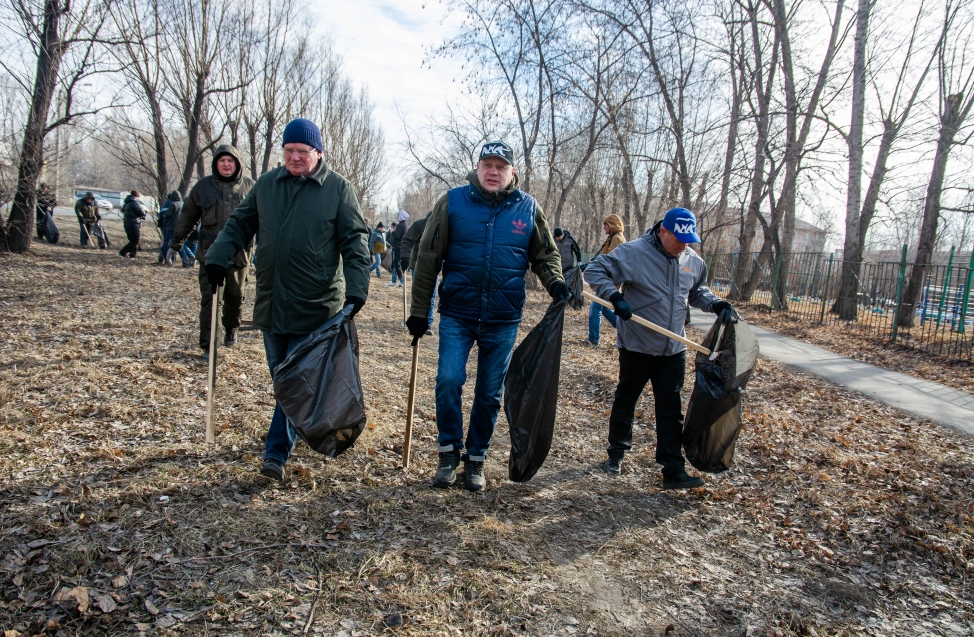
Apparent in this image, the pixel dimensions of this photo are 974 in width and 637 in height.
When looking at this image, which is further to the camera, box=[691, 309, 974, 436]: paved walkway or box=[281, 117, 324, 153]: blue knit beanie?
box=[691, 309, 974, 436]: paved walkway

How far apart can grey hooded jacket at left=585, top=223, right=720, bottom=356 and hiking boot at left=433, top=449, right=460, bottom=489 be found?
1354 mm

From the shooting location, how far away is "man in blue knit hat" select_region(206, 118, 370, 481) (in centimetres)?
321

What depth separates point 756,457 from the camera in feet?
15.8

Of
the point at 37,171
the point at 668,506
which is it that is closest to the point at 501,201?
the point at 668,506

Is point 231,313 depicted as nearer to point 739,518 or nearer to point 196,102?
point 739,518

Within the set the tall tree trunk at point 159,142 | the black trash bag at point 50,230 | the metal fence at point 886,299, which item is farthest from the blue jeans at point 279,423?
the black trash bag at point 50,230

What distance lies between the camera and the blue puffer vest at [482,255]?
3322 millimetres

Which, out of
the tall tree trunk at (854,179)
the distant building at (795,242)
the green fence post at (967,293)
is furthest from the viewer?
the distant building at (795,242)

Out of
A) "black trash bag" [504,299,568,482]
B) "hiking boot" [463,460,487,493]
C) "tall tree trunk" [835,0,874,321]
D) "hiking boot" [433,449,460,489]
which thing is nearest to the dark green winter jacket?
"black trash bag" [504,299,568,482]

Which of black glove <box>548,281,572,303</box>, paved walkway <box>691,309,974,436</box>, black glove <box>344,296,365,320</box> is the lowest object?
paved walkway <box>691,309,974,436</box>

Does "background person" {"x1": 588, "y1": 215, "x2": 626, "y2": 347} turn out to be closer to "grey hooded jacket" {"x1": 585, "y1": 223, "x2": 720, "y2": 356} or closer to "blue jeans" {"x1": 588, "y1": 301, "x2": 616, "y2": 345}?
"blue jeans" {"x1": 588, "y1": 301, "x2": 616, "y2": 345}

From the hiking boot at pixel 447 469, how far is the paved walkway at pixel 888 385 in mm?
5189

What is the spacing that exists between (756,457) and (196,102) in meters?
16.8

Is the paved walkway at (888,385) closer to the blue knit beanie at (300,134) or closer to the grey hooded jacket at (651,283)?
the grey hooded jacket at (651,283)
